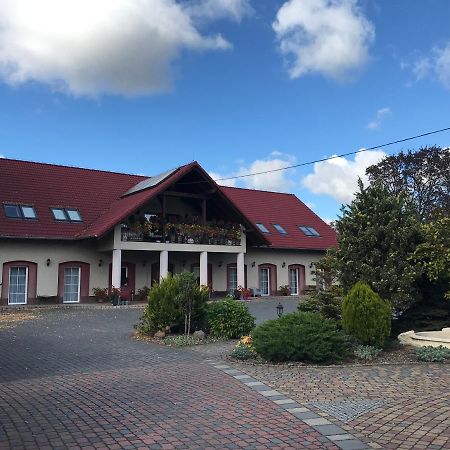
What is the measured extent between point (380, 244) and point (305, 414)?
6.15 metres

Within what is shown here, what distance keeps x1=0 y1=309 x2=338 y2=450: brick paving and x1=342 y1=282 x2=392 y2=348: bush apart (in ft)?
9.94

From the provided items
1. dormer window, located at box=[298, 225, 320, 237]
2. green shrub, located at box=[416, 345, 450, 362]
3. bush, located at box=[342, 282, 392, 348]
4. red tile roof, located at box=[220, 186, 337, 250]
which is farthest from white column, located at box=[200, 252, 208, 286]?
green shrub, located at box=[416, 345, 450, 362]

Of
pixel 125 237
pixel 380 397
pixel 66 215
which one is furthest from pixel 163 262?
pixel 380 397

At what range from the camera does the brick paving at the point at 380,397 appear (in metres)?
5.08

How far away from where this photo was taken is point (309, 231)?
3272cm

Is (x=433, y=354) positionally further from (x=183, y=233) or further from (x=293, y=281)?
(x=293, y=281)

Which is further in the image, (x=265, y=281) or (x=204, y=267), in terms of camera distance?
(x=265, y=281)

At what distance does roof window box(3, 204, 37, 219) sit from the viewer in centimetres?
2259

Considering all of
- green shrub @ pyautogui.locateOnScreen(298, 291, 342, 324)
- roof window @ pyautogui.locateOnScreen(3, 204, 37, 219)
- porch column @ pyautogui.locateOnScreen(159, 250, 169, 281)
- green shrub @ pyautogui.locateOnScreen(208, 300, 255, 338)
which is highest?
roof window @ pyautogui.locateOnScreen(3, 204, 37, 219)

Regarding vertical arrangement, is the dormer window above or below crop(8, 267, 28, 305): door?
above

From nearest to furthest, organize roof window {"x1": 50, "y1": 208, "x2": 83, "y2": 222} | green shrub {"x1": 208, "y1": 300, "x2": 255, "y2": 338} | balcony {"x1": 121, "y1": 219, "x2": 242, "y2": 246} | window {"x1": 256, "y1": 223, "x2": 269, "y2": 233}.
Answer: green shrub {"x1": 208, "y1": 300, "x2": 255, "y2": 338}
balcony {"x1": 121, "y1": 219, "x2": 242, "y2": 246}
roof window {"x1": 50, "y1": 208, "x2": 83, "y2": 222}
window {"x1": 256, "y1": 223, "x2": 269, "y2": 233}

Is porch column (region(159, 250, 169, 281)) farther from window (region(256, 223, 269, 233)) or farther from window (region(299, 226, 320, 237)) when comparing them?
window (region(299, 226, 320, 237))

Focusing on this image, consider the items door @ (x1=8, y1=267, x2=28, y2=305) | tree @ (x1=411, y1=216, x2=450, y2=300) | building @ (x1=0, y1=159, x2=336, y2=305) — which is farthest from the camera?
building @ (x1=0, y1=159, x2=336, y2=305)

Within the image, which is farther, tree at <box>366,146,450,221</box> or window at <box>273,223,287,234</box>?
tree at <box>366,146,450,221</box>
